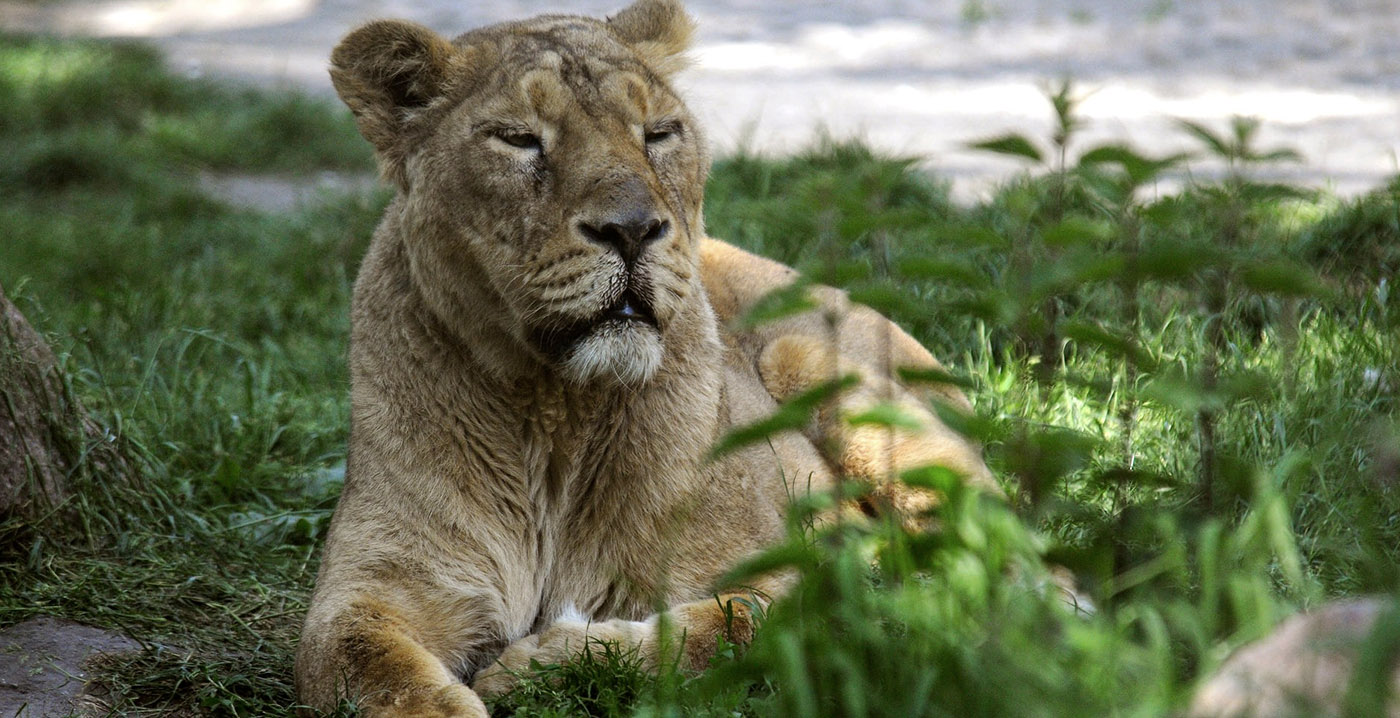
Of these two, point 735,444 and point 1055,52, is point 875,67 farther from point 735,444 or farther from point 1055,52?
point 735,444

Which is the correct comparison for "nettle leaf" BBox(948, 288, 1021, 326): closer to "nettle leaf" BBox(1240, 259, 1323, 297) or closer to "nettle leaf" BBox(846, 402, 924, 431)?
"nettle leaf" BBox(846, 402, 924, 431)

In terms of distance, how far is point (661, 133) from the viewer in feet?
11.1

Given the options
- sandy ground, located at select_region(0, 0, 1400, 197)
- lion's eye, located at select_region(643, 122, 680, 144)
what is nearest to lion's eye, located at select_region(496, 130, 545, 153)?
lion's eye, located at select_region(643, 122, 680, 144)


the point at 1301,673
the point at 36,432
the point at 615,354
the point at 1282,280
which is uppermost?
the point at 1282,280

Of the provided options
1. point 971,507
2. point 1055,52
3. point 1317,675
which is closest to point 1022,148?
point 971,507

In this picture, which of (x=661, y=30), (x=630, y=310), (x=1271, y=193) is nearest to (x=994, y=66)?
(x=661, y=30)

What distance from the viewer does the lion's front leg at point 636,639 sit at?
305 centimetres

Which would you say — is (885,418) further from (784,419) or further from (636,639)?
(636,639)

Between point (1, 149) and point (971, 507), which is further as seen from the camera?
point (1, 149)

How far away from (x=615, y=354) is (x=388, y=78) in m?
0.98

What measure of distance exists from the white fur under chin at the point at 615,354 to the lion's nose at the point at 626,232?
160mm

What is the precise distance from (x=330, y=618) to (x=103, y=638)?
0.68 metres

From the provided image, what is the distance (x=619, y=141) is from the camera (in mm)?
3223

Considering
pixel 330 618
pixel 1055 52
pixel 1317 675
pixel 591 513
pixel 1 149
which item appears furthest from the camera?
pixel 1055 52
